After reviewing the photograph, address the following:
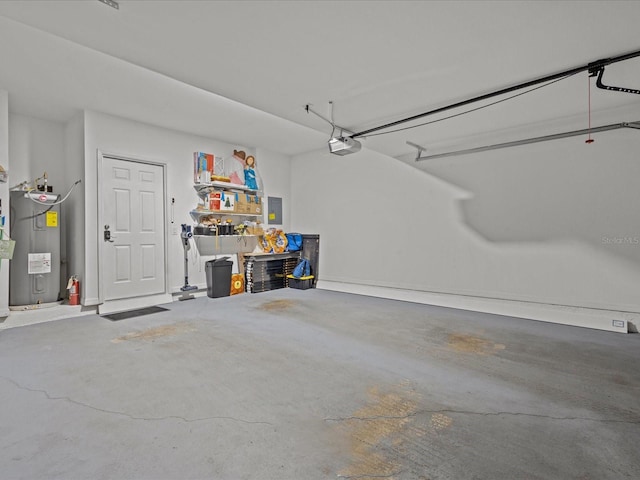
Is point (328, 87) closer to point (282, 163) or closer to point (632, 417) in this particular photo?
point (632, 417)

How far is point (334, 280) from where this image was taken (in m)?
6.89

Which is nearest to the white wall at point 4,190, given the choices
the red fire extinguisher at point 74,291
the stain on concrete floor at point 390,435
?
the red fire extinguisher at point 74,291

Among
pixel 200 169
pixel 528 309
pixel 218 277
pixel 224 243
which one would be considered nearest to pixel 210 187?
pixel 200 169

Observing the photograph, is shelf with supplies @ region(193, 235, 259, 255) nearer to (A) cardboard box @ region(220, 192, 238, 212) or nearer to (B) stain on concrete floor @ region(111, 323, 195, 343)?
(A) cardboard box @ region(220, 192, 238, 212)

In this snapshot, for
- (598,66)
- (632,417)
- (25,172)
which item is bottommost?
(632,417)

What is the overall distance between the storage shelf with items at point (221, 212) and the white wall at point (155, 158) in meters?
0.15

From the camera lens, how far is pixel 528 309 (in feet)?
15.3

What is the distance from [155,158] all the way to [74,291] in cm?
235

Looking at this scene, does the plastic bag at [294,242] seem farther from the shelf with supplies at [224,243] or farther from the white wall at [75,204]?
the white wall at [75,204]

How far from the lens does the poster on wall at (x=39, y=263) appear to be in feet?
14.2

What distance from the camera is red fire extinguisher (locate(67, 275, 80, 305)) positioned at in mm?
4680

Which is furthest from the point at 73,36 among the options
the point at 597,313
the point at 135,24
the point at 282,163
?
the point at 597,313

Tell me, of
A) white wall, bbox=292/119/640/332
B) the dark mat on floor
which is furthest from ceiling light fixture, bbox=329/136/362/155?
the dark mat on floor

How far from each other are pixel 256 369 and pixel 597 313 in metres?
4.36
